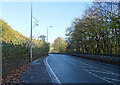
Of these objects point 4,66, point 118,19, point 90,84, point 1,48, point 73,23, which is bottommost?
point 90,84

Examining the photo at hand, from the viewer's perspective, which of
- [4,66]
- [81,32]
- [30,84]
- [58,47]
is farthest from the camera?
[58,47]

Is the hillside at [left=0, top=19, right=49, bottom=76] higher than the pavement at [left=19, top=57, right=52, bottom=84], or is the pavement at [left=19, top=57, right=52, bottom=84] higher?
the hillside at [left=0, top=19, right=49, bottom=76]

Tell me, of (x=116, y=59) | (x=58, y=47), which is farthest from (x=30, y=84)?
(x=58, y=47)

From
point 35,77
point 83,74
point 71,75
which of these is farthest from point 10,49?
point 83,74

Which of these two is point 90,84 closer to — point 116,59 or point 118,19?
point 118,19

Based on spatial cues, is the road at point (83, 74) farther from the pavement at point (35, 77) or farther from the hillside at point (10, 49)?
the hillside at point (10, 49)

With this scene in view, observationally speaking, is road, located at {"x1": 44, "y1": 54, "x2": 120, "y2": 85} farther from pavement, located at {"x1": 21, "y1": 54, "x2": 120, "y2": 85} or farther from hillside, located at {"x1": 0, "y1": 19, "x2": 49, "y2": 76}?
hillside, located at {"x1": 0, "y1": 19, "x2": 49, "y2": 76}

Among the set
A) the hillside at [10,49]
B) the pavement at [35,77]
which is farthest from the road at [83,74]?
the hillside at [10,49]

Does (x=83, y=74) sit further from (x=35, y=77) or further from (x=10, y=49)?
(x=10, y=49)

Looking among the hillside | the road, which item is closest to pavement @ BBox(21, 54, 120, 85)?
the road

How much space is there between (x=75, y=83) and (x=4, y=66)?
13.3ft

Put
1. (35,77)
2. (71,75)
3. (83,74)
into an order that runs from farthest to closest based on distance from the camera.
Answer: (83,74) → (71,75) → (35,77)

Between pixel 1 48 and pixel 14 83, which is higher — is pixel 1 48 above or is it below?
above

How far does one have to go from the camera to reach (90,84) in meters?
7.13
